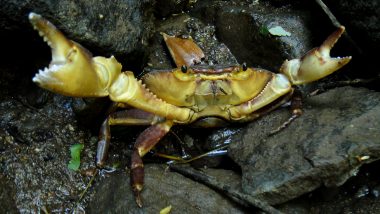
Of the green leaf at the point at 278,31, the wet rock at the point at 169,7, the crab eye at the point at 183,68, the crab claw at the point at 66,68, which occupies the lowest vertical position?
the wet rock at the point at 169,7

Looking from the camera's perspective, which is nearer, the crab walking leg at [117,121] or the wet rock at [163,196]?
the wet rock at [163,196]

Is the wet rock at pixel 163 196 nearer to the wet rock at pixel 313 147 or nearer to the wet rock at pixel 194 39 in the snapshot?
the wet rock at pixel 313 147

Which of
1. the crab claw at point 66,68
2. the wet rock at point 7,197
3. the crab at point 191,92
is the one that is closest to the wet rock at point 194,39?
the crab at point 191,92

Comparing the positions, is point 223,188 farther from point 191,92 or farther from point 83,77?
point 83,77

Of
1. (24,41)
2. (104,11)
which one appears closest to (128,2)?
(104,11)

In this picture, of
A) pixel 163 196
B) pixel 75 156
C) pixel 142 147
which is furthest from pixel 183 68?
pixel 75 156

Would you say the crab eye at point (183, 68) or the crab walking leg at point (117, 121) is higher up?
the crab eye at point (183, 68)

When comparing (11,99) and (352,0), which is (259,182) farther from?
(11,99)
